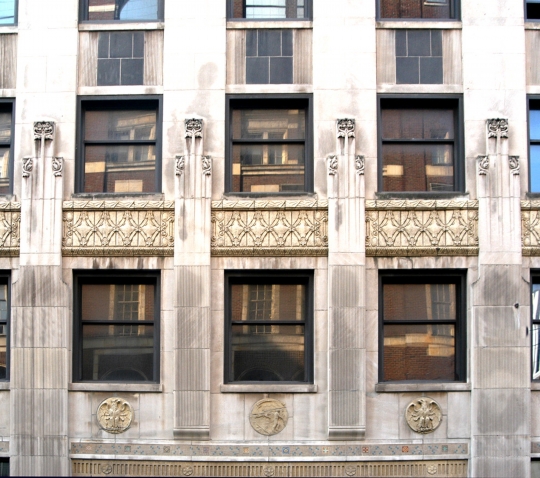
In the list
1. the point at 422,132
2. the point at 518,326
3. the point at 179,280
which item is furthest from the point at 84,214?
the point at 518,326

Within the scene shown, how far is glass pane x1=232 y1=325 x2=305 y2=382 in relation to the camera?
16.8 meters

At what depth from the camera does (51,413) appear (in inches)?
645

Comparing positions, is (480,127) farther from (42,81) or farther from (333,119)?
(42,81)

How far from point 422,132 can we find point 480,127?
1187 mm

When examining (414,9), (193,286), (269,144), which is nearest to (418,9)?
(414,9)

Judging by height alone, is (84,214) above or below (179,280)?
above

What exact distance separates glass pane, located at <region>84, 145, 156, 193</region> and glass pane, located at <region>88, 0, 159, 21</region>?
2.77 metres

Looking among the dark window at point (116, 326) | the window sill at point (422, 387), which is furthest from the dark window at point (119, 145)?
the window sill at point (422, 387)

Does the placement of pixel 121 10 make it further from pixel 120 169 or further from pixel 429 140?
pixel 429 140

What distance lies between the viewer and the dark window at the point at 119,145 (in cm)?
1731

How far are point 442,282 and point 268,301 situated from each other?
11.6ft

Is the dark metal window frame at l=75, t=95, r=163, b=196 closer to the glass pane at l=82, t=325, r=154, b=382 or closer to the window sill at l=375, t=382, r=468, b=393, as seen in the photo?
the glass pane at l=82, t=325, r=154, b=382

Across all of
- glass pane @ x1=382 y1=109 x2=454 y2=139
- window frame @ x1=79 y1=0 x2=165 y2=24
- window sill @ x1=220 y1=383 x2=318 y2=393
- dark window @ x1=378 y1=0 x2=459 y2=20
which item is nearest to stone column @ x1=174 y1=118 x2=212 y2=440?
window sill @ x1=220 y1=383 x2=318 y2=393

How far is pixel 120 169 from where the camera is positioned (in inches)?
685
